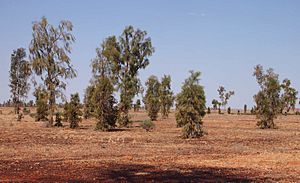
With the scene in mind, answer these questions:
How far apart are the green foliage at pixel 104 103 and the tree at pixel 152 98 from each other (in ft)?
76.9

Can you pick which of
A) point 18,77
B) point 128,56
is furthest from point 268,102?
point 18,77

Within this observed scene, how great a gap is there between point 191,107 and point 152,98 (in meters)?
35.0

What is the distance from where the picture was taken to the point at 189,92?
30484 millimetres

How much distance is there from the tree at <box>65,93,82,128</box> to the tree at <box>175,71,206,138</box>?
50.5 feet

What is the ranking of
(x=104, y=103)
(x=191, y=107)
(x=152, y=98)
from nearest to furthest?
(x=191, y=107) < (x=104, y=103) < (x=152, y=98)

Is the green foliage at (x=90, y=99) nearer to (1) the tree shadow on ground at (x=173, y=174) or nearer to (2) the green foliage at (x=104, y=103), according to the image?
(2) the green foliage at (x=104, y=103)

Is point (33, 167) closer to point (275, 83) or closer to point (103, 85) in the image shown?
point (103, 85)

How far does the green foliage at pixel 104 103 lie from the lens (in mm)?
40219

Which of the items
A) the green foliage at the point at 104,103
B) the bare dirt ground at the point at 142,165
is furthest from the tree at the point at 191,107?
the green foliage at the point at 104,103

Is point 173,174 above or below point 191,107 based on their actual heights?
below

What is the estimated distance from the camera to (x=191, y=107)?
3030cm

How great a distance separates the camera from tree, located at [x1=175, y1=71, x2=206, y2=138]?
30.4 meters

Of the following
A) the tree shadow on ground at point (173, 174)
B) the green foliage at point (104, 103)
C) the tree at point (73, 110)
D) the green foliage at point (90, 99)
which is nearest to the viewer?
the tree shadow on ground at point (173, 174)

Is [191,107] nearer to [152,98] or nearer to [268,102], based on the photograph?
[268,102]
